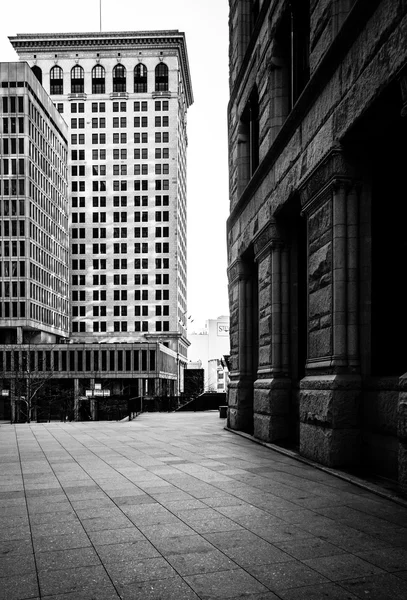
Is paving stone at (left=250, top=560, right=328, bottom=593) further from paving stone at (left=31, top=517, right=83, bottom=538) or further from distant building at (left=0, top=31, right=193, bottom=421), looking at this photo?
distant building at (left=0, top=31, right=193, bottom=421)

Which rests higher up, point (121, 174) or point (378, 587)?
point (121, 174)

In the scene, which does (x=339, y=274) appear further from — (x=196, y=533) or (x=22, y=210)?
(x=22, y=210)

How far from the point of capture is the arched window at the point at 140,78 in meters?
125

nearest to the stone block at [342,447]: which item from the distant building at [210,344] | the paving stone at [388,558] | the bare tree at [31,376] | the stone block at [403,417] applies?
the stone block at [403,417]

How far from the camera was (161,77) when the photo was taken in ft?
411

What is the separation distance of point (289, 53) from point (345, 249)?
6496mm

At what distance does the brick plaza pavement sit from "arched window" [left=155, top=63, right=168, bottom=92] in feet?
402

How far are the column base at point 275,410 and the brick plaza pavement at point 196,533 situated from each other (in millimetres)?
2601

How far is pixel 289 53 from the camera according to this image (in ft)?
48.1

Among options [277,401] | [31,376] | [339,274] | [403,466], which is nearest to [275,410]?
[277,401]

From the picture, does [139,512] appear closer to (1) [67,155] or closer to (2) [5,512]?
(2) [5,512]

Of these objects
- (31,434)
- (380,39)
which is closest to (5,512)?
(380,39)

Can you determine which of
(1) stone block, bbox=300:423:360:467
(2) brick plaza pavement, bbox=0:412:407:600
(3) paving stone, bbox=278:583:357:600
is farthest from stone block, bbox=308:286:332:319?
(3) paving stone, bbox=278:583:357:600

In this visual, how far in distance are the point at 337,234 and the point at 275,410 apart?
5043 mm
